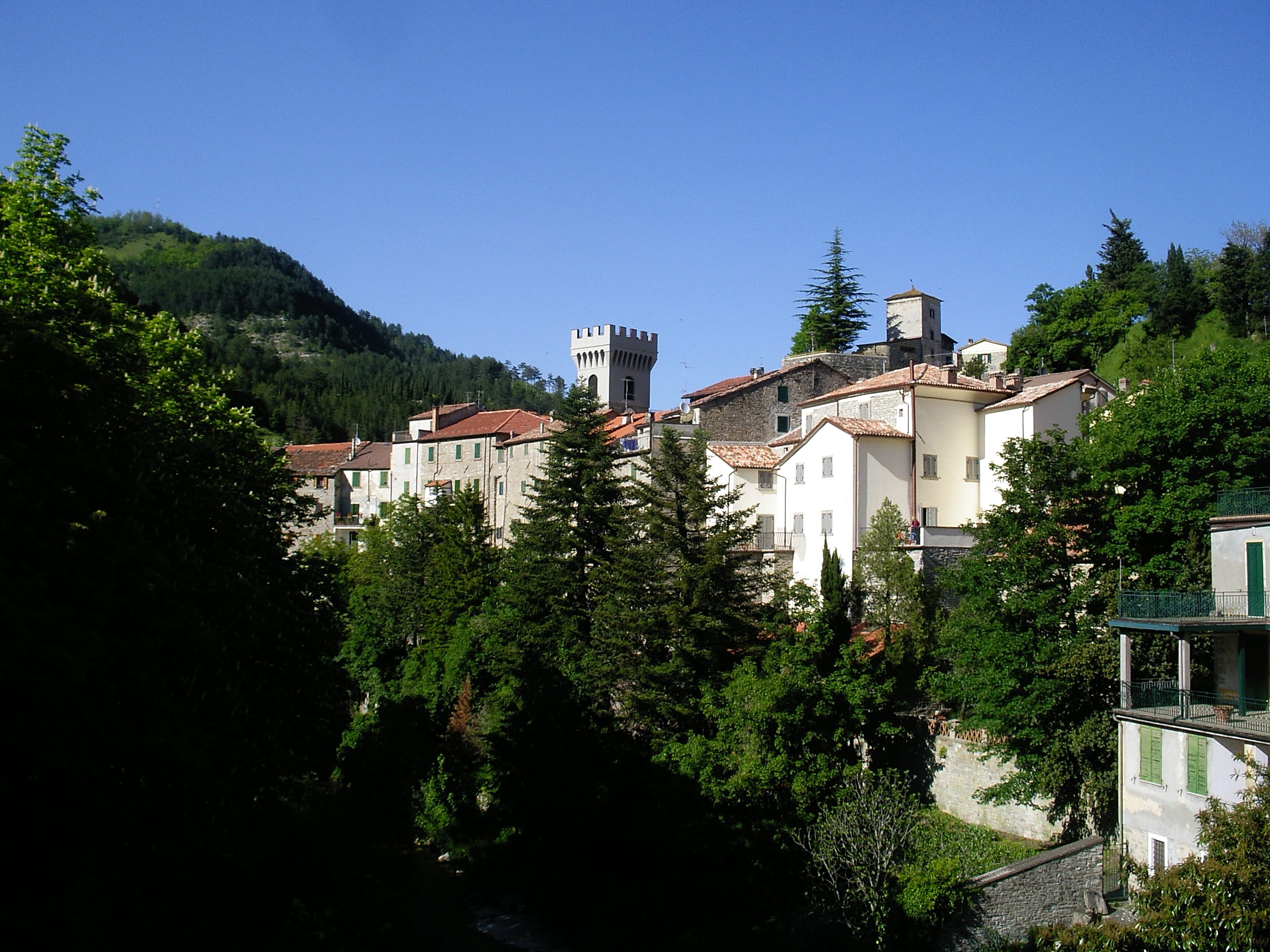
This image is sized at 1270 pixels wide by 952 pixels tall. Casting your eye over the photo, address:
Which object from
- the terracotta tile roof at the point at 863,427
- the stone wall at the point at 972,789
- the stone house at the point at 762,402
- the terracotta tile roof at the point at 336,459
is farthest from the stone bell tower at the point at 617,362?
the stone wall at the point at 972,789

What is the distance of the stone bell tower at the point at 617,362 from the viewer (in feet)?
276

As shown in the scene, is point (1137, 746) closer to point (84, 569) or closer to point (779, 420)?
point (84, 569)

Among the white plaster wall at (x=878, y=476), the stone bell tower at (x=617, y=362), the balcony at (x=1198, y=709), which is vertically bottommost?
the balcony at (x=1198, y=709)

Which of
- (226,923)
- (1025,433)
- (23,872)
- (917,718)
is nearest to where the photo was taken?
(23,872)

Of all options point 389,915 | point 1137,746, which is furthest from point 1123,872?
point 389,915

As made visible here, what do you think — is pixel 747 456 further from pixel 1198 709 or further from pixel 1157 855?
pixel 1157 855

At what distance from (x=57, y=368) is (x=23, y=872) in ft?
24.2

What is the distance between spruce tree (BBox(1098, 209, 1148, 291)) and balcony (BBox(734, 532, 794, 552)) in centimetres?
4565

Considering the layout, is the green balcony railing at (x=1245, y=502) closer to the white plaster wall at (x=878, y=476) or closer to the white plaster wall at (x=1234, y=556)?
the white plaster wall at (x=1234, y=556)

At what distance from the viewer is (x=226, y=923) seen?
1805 cm

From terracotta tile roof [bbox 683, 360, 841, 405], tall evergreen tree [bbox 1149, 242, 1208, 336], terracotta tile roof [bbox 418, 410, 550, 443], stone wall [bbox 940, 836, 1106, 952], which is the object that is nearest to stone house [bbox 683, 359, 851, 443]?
terracotta tile roof [bbox 683, 360, 841, 405]

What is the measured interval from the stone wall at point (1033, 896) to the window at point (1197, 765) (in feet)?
8.80

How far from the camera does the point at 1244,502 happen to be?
25281 millimetres

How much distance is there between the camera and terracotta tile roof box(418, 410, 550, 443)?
60812 millimetres
